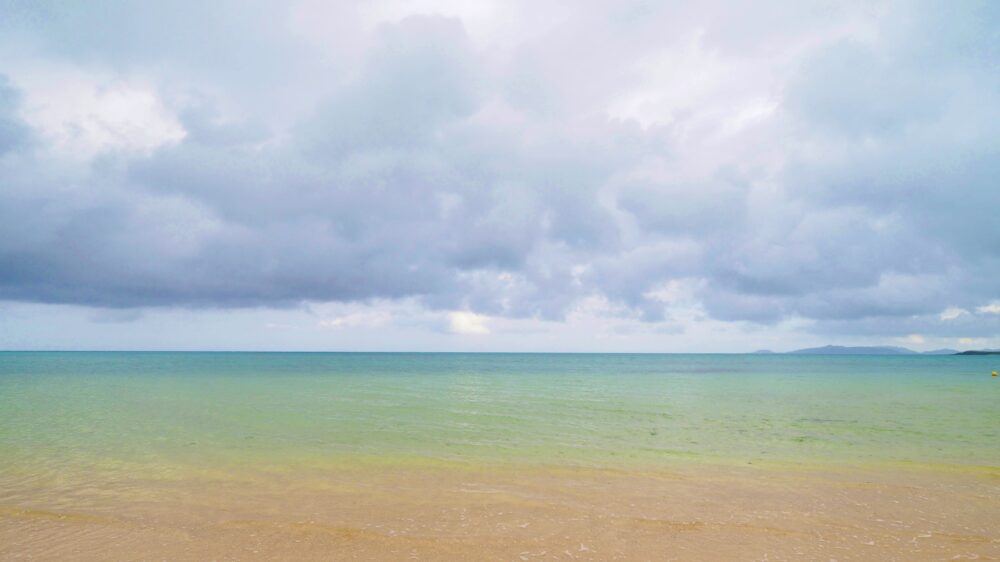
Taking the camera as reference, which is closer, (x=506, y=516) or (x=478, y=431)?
(x=506, y=516)

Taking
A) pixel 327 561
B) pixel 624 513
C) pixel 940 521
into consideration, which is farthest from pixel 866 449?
pixel 327 561

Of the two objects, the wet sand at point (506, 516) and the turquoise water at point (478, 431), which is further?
the turquoise water at point (478, 431)

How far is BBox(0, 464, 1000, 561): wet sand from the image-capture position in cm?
952

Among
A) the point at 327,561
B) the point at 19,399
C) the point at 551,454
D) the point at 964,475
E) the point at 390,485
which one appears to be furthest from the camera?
the point at 19,399

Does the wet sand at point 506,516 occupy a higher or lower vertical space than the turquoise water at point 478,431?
higher

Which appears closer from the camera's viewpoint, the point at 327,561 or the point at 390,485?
the point at 327,561

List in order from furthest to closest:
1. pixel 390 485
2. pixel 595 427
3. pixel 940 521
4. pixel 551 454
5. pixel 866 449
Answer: pixel 595 427, pixel 866 449, pixel 551 454, pixel 390 485, pixel 940 521

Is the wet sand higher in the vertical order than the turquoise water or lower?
higher

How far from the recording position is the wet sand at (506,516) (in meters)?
9.52

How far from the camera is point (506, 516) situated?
11336mm

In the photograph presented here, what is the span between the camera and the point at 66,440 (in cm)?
2030

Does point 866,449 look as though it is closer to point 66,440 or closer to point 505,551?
point 505,551

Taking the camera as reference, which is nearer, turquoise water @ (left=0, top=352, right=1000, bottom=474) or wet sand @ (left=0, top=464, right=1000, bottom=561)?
wet sand @ (left=0, top=464, right=1000, bottom=561)

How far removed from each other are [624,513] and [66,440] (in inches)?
829
